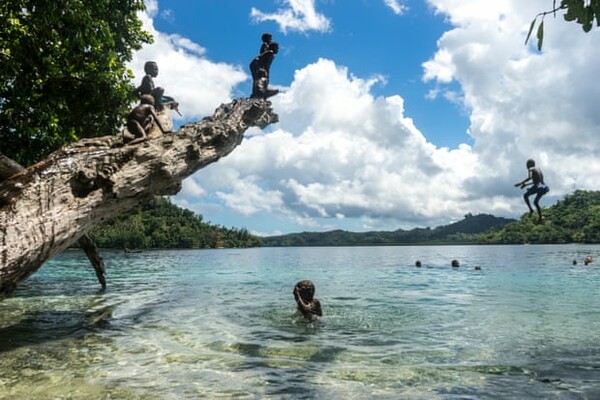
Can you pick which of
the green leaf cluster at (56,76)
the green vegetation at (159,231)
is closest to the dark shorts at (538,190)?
the green leaf cluster at (56,76)

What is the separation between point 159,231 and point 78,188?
6144 inches

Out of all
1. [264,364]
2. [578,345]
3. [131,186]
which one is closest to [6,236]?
[131,186]

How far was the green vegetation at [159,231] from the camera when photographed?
141375mm

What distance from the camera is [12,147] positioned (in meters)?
14.2

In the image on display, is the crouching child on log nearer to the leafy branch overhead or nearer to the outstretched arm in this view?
the outstretched arm

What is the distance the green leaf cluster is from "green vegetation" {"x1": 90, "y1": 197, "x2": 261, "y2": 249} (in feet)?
380

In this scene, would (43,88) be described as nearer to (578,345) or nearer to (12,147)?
(12,147)

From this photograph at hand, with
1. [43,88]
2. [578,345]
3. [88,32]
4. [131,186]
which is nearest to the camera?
[131,186]

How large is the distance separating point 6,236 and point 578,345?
12.7 meters

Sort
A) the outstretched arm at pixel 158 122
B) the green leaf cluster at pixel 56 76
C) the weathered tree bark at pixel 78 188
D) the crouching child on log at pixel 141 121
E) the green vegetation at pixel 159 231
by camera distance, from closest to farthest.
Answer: the weathered tree bark at pixel 78 188 → the crouching child on log at pixel 141 121 → the outstretched arm at pixel 158 122 → the green leaf cluster at pixel 56 76 → the green vegetation at pixel 159 231

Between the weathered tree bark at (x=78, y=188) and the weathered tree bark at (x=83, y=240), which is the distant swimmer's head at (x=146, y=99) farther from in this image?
the weathered tree bark at (x=83, y=240)

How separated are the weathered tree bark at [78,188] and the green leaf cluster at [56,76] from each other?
177 inches

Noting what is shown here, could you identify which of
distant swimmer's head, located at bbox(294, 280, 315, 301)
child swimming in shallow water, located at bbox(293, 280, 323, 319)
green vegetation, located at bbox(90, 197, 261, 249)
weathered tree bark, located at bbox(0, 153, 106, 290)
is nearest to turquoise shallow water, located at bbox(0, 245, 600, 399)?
child swimming in shallow water, located at bbox(293, 280, 323, 319)

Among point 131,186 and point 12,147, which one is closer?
point 131,186
